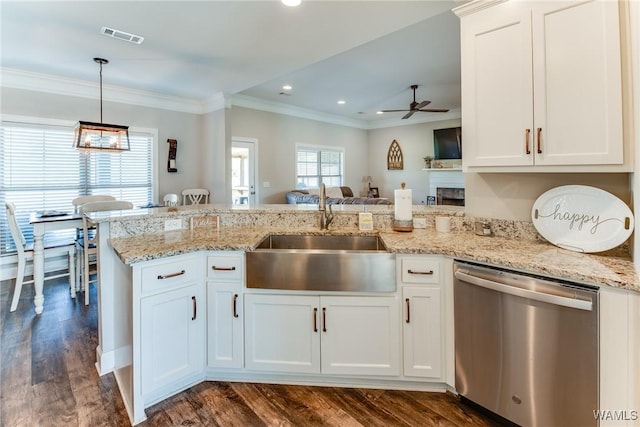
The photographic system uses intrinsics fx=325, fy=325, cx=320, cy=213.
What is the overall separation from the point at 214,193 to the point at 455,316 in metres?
4.73

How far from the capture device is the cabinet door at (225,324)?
200 cm

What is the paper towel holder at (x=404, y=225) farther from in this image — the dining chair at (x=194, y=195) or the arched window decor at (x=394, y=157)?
the arched window decor at (x=394, y=157)

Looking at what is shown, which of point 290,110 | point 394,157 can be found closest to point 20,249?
point 290,110

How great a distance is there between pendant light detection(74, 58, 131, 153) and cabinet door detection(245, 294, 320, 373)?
2.92m

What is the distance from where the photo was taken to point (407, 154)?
8461 mm

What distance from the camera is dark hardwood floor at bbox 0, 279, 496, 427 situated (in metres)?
1.74

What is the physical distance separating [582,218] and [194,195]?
5.25 meters

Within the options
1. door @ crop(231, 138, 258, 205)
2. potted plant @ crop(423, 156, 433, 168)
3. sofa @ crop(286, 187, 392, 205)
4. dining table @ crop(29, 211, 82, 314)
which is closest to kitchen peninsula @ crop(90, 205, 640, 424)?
dining table @ crop(29, 211, 82, 314)

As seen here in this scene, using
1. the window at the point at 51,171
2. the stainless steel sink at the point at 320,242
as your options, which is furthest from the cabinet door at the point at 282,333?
the window at the point at 51,171

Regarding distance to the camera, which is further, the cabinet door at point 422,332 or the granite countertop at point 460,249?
the cabinet door at point 422,332

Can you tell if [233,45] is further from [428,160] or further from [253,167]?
[428,160]

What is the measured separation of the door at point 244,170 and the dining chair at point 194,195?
584mm

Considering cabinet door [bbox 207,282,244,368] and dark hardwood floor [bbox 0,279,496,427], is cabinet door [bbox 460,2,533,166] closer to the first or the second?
dark hardwood floor [bbox 0,279,496,427]

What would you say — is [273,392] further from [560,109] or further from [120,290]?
[560,109]
